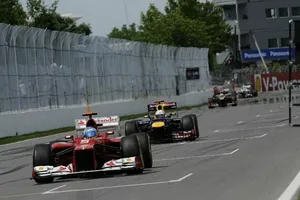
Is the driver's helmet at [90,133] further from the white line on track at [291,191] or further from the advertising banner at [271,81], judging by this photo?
the advertising banner at [271,81]

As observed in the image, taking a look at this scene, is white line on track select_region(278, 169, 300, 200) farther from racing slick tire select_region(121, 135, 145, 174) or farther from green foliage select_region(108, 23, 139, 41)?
green foliage select_region(108, 23, 139, 41)

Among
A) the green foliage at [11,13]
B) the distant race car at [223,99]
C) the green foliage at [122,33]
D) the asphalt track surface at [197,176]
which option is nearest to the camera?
the asphalt track surface at [197,176]

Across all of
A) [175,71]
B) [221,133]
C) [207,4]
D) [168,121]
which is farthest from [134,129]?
[207,4]

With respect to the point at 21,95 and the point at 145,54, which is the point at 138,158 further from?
the point at 145,54

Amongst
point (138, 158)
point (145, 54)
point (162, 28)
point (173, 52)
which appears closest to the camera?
point (138, 158)

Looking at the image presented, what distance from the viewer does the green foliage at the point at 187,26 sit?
327 ft

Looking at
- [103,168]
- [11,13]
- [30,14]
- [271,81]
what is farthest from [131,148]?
[271,81]

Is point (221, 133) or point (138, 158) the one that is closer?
point (138, 158)

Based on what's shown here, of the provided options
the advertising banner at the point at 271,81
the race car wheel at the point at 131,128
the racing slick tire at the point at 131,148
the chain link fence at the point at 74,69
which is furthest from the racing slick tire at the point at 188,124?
the advertising banner at the point at 271,81

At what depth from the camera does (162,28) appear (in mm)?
100125

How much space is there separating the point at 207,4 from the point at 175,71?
4075 cm

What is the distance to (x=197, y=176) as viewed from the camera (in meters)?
15.2

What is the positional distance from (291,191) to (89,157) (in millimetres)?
5473

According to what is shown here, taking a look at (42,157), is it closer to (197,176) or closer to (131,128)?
(197,176)
